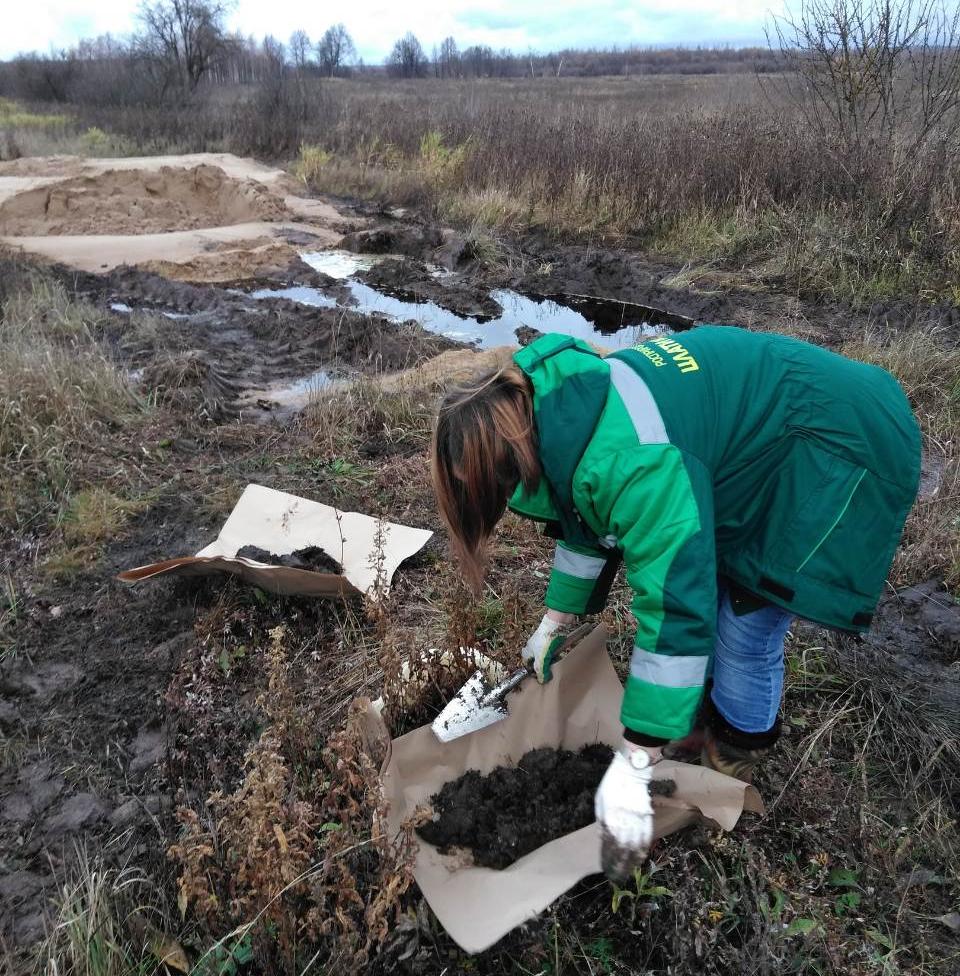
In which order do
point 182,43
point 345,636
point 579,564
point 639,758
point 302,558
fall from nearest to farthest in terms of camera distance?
point 639,758 → point 579,564 → point 345,636 → point 302,558 → point 182,43

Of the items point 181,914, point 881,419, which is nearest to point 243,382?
point 181,914

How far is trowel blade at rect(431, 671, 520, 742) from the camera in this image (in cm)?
210

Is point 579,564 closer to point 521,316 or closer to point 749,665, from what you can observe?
point 749,665

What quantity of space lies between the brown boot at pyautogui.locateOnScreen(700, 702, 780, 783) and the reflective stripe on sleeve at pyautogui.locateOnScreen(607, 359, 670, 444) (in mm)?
989

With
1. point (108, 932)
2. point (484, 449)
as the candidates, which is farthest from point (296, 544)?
point (484, 449)

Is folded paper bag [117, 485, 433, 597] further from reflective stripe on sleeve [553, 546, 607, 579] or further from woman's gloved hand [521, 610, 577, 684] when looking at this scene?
reflective stripe on sleeve [553, 546, 607, 579]

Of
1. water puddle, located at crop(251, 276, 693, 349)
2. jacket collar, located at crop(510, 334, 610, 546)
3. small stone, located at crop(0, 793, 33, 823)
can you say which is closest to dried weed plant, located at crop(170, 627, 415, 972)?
small stone, located at crop(0, 793, 33, 823)

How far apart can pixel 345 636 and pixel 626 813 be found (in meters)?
1.38

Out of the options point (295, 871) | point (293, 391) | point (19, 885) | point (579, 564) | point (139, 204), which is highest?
point (139, 204)

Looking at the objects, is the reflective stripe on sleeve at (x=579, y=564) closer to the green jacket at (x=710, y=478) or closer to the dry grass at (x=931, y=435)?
the green jacket at (x=710, y=478)

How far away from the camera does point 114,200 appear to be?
12.4 m

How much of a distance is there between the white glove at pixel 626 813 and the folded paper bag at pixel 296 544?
4.30 ft

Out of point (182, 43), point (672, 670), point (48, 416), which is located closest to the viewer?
point (672, 670)

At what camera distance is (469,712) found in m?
2.14
